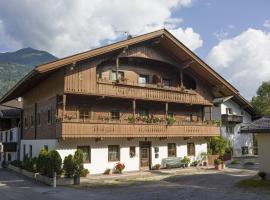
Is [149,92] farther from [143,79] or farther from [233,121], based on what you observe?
[233,121]

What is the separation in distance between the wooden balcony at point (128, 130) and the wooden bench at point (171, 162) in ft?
7.40

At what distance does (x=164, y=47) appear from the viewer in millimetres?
32469

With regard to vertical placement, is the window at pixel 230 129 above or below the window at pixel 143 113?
below

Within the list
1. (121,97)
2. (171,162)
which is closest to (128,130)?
(121,97)

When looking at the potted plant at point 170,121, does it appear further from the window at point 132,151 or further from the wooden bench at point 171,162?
the window at point 132,151

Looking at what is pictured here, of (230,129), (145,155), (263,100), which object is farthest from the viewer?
(263,100)

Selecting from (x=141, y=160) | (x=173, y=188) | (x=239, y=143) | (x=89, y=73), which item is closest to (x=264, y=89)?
(x=239, y=143)

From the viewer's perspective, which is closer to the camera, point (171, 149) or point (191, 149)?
point (171, 149)

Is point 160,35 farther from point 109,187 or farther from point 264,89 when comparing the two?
point 264,89

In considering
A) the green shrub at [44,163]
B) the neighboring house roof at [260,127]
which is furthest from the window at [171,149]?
the neighboring house roof at [260,127]

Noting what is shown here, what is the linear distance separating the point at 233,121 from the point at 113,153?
23.2m

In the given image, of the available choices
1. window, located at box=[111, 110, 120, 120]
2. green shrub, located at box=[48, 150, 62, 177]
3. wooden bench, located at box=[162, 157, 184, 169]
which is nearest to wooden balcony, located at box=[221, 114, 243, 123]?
wooden bench, located at box=[162, 157, 184, 169]

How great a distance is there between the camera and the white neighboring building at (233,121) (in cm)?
4709

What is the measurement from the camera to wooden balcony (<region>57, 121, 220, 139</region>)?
83.7 feet
